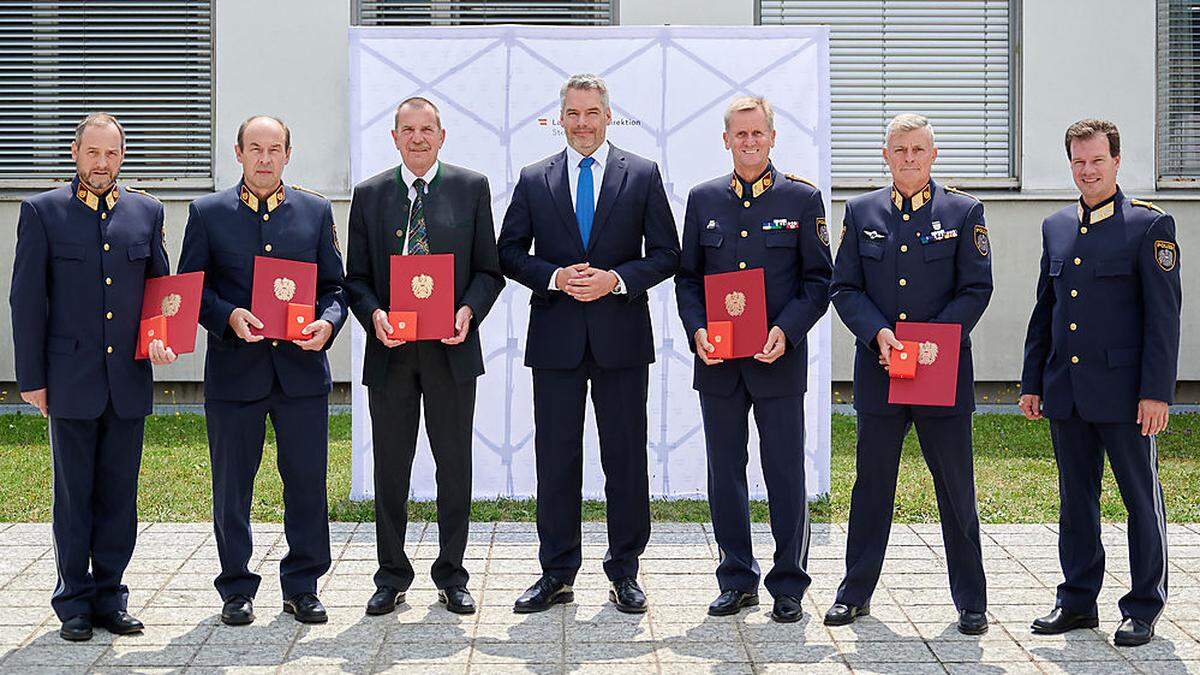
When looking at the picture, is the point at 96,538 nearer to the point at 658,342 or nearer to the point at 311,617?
the point at 311,617

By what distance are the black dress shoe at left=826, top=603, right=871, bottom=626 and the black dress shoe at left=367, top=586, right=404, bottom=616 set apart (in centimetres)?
167

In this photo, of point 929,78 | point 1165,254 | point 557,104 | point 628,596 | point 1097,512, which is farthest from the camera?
point 929,78

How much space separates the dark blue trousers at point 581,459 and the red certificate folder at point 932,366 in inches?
42.5

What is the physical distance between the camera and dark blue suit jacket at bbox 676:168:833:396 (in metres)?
5.23

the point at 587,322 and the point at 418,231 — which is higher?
the point at 418,231

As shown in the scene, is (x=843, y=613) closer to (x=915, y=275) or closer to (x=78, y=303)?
(x=915, y=275)

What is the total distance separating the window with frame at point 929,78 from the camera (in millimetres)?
11805

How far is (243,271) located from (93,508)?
1.04 m

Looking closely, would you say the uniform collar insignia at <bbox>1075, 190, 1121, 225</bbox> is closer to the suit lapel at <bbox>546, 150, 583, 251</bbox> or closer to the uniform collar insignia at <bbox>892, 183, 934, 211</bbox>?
the uniform collar insignia at <bbox>892, 183, 934, 211</bbox>

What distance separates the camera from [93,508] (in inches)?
200

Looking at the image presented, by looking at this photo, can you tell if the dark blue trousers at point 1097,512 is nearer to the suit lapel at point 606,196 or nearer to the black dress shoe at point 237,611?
the suit lapel at point 606,196

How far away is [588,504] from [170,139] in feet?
20.4

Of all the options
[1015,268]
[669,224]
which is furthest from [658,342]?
[1015,268]

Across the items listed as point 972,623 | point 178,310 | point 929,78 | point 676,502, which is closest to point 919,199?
point 972,623
